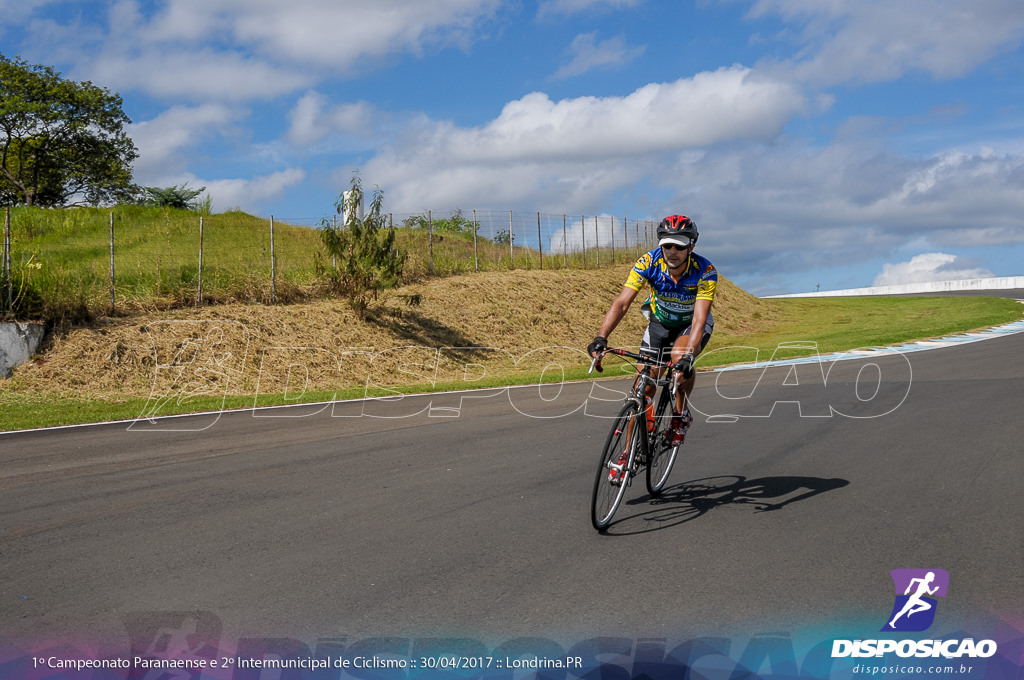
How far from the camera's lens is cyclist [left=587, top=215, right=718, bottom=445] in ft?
21.8

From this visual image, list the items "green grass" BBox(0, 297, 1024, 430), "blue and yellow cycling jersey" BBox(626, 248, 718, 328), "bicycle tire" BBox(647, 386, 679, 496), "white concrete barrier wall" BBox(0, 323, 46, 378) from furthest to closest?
"white concrete barrier wall" BBox(0, 323, 46, 378) < "green grass" BBox(0, 297, 1024, 430) < "blue and yellow cycling jersey" BBox(626, 248, 718, 328) < "bicycle tire" BBox(647, 386, 679, 496)

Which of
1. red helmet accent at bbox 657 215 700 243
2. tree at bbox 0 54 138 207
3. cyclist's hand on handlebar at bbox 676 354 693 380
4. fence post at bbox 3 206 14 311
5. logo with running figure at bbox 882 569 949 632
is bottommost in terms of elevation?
logo with running figure at bbox 882 569 949 632

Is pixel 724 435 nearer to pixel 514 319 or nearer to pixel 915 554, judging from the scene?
pixel 915 554

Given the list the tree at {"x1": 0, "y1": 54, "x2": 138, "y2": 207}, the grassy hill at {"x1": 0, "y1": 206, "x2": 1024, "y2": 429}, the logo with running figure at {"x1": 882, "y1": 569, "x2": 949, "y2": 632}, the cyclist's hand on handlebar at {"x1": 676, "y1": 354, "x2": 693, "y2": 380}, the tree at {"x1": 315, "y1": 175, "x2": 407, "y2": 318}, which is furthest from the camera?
the tree at {"x1": 0, "y1": 54, "x2": 138, "y2": 207}

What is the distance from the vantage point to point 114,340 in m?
18.0

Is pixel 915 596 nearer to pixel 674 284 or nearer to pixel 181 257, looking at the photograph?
pixel 674 284

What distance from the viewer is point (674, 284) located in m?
7.02

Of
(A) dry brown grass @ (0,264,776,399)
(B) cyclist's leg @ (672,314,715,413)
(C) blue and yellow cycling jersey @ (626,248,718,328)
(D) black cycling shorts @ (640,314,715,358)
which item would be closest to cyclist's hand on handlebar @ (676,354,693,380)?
(B) cyclist's leg @ (672,314,715,413)

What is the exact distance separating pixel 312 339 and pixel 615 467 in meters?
15.9

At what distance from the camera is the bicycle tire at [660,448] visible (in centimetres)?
676

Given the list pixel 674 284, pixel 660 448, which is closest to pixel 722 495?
pixel 660 448

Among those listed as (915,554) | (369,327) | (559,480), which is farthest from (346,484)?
(369,327)

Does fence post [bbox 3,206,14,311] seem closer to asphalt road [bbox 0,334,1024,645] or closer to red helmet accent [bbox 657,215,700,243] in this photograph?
asphalt road [bbox 0,334,1024,645]

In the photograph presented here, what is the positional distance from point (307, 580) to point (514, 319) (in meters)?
23.3
